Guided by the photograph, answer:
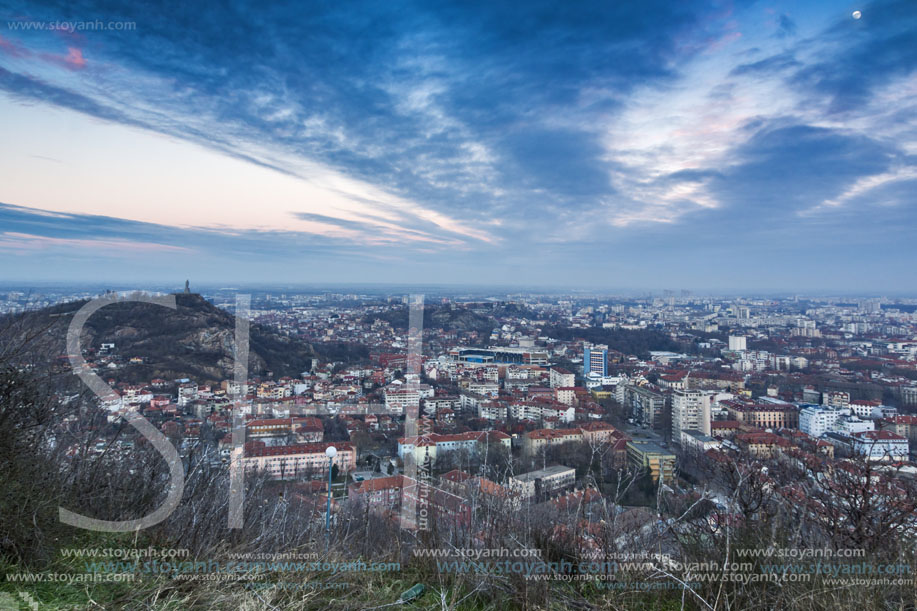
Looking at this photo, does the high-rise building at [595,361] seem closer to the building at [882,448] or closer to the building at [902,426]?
the building at [902,426]

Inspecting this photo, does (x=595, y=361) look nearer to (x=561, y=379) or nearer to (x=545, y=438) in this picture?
(x=561, y=379)

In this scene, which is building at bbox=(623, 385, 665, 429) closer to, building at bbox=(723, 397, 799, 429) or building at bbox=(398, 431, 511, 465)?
building at bbox=(723, 397, 799, 429)

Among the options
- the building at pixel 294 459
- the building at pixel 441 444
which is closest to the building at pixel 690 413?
the building at pixel 441 444

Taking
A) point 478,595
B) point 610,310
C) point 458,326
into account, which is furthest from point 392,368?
point 610,310

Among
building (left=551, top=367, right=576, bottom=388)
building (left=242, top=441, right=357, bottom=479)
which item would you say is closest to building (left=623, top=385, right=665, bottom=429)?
building (left=551, top=367, right=576, bottom=388)

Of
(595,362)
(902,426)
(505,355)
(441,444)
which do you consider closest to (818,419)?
(902,426)

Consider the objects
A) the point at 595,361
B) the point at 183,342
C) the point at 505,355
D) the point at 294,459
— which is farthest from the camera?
the point at 505,355
